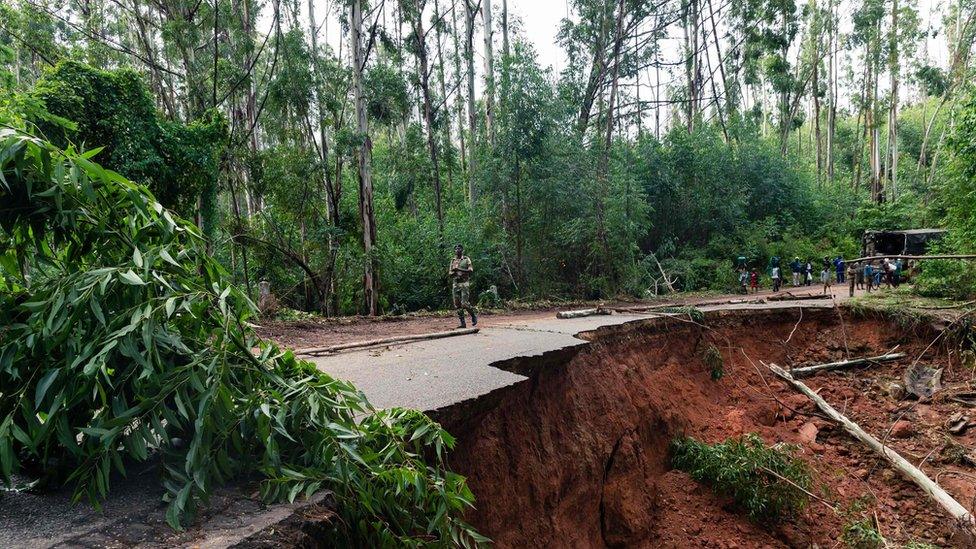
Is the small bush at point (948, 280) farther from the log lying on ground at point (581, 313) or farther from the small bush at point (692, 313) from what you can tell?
the log lying on ground at point (581, 313)

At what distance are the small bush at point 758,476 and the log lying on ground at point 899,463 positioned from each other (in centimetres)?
120

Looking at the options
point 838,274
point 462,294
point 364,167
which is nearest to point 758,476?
point 462,294

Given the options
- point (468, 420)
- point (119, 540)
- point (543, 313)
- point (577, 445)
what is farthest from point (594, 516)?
point (543, 313)

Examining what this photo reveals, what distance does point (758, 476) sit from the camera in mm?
6602

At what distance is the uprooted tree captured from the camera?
1.81m

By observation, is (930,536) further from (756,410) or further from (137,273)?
(137,273)

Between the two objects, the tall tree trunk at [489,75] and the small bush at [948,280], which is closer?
the small bush at [948,280]

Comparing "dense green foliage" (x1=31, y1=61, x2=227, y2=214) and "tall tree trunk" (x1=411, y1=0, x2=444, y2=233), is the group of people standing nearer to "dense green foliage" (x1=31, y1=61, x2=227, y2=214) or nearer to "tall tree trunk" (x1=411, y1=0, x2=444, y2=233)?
"tall tree trunk" (x1=411, y1=0, x2=444, y2=233)

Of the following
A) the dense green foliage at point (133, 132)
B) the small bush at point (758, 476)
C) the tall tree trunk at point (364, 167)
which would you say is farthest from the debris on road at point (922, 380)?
the dense green foliage at point (133, 132)

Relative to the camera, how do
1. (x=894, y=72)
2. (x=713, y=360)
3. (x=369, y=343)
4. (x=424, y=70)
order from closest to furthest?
(x=369, y=343) → (x=713, y=360) → (x=424, y=70) → (x=894, y=72)

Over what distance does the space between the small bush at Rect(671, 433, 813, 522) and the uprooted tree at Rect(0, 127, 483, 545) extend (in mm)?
5664

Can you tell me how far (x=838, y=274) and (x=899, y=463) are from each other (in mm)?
16228

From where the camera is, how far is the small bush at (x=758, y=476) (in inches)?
253

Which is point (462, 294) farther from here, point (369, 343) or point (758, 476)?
point (758, 476)
